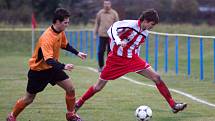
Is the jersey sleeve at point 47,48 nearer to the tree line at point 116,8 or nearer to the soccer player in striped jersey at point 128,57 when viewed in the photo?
the soccer player in striped jersey at point 128,57

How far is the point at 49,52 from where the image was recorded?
9281 millimetres

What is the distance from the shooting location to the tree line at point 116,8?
44062 mm

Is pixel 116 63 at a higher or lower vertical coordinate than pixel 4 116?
higher

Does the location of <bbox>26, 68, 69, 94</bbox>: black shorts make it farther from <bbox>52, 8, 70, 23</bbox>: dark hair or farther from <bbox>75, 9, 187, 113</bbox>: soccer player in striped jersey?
<bbox>75, 9, 187, 113</bbox>: soccer player in striped jersey

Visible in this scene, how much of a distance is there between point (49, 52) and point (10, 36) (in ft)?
88.7

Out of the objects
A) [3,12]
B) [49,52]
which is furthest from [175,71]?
[3,12]

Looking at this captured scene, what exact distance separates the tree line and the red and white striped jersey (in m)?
31.9

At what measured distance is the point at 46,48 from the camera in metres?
9.33

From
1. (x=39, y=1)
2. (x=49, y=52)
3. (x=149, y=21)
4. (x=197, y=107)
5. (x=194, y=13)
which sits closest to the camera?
(x=49, y=52)

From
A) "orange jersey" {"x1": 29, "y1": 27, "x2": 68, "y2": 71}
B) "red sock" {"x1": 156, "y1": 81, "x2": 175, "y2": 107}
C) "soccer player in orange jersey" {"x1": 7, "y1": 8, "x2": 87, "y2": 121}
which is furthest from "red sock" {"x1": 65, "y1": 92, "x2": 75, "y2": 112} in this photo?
"red sock" {"x1": 156, "y1": 81, "x2": 175, "y2": 107}

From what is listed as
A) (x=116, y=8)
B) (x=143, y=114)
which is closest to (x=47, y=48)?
(x=143, y=114)

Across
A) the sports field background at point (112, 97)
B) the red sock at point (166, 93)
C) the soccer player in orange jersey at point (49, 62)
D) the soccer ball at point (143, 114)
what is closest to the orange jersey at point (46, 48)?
the soccer player in orange jersey at point (49, 62)

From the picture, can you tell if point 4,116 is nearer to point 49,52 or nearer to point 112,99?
point 49,52

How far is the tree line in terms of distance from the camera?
44062 mm
